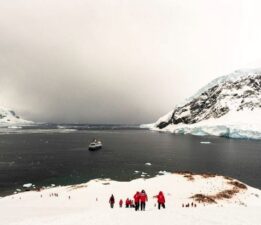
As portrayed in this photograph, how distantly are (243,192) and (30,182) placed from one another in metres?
49.8

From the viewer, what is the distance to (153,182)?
5684 centimetres

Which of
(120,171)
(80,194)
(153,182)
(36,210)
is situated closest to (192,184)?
(153,182)

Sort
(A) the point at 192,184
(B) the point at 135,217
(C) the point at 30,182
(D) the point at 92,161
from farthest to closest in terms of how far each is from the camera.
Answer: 1. (D) the point at 92,161
2. (C) the point at 30,182
3. (A) the point at 192,184
4. (B) the point at 135,217

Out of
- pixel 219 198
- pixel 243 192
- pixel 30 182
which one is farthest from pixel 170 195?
pixel 30 182

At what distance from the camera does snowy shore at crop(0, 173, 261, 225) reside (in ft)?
77.7

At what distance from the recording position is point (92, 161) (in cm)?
11112

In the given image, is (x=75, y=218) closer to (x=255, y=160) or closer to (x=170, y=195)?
(x=170, y=195)

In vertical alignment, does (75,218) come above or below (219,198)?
above

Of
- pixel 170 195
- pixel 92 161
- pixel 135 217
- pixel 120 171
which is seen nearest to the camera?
pixel 135 217

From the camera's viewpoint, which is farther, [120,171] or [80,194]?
[120,171]

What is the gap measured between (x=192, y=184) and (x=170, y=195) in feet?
26.6

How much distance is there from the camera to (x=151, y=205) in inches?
1435

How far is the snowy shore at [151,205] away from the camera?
23.7m

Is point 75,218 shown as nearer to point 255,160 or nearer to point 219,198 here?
point 219,198
